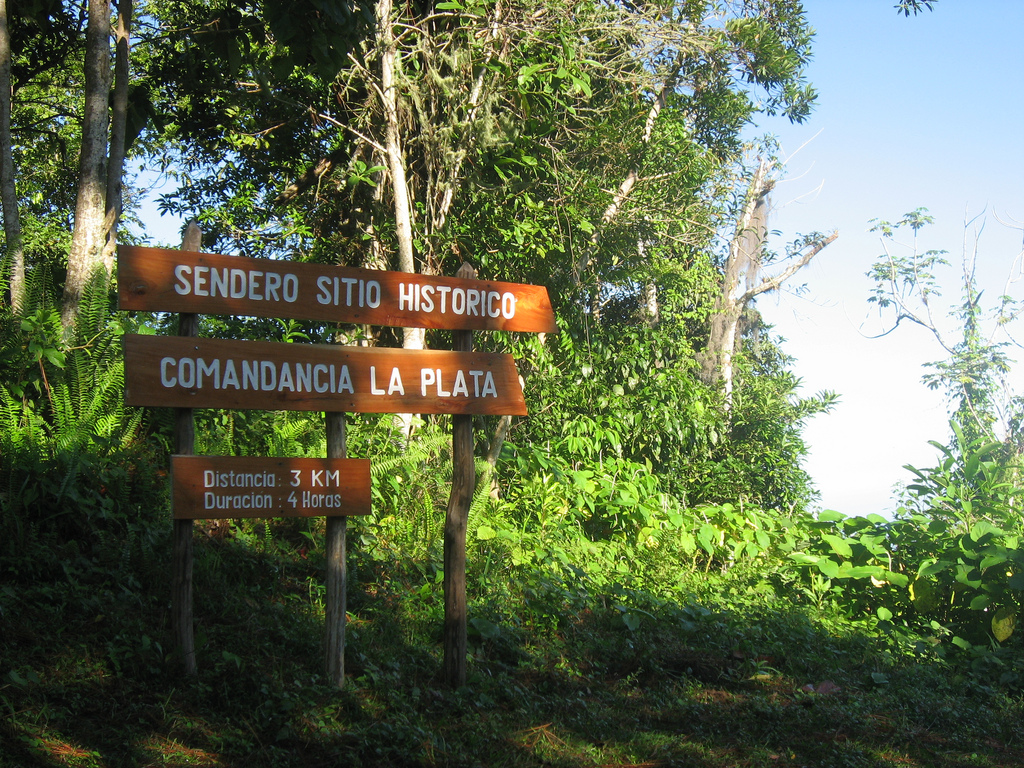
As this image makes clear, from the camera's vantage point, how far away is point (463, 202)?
30.9 feet

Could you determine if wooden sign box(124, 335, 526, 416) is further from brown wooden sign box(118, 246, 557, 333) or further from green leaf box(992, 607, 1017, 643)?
green leaf box(992, 607, 1017, 643)

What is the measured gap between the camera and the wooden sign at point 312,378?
427cm

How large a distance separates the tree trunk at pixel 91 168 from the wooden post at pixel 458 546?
392 centimetres

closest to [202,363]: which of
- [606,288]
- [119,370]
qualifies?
[119,370]

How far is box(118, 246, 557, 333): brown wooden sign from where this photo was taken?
4324 millimetres

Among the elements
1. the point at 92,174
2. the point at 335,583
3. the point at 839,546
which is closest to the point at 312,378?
the point at 335,583

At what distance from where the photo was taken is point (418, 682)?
500cm

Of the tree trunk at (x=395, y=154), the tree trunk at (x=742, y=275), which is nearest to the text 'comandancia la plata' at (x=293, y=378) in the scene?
the tree trunk at (x=395, y=154)

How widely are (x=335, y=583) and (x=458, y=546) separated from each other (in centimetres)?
80

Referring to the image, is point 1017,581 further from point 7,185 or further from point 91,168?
point 7,185

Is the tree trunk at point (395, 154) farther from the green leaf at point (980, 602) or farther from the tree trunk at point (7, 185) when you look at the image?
the green leaf at point (980, 602)

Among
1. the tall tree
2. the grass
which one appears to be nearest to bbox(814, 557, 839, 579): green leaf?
the grass

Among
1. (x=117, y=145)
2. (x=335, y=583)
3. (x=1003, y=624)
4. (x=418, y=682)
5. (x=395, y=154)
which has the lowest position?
(x=1003, y=624)

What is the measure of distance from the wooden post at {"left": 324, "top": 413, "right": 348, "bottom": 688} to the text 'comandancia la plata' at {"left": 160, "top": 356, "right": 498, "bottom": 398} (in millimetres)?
262
